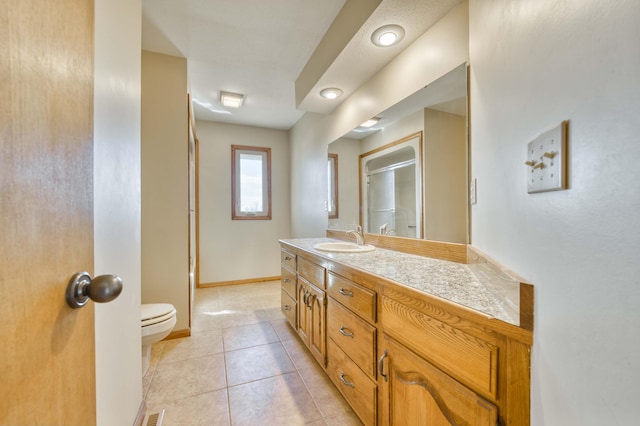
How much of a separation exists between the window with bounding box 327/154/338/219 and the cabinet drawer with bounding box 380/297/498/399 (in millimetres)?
1781

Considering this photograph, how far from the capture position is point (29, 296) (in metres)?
0.38

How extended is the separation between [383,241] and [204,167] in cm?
304

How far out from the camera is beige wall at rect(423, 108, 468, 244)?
4.57 feet

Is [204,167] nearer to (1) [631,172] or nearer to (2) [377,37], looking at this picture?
(2) [377,37]

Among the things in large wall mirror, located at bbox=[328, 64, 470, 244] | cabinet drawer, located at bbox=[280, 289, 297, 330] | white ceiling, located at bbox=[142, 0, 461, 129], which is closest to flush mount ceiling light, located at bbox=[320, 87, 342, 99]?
white ceiling, located at bbox=[142, 0, 461, 129]

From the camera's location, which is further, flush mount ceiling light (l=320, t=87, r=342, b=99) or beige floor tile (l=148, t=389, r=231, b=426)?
flush mount ceiling light (l=320, t=87, r=342, b=99)

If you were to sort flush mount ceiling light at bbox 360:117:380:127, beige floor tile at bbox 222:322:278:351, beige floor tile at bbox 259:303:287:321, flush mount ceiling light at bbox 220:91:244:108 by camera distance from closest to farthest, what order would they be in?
flush mount ceiling light at bbox 360:117:380:127 < beige floor tile at bbox 222:322:278:351 < beige floor tile at bbox 259:303:287:321 < flush mount ceiling light at bbox 220:91:244:108

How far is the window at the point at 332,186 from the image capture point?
9.09 feet

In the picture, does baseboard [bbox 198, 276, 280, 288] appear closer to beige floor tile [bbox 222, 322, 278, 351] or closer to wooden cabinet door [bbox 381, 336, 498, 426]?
beige floor tile [bbox 222, 322, 278, 351]

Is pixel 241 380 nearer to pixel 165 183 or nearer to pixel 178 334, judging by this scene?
pixel 178 334

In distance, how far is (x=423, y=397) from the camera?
2.96 feet

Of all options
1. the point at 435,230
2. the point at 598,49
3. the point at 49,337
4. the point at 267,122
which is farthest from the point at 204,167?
the point at 598,49

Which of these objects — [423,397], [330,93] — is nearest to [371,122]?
[330,93]

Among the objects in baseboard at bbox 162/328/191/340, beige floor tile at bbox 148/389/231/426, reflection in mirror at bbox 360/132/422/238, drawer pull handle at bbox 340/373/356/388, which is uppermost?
reflection in mirror at bbox 360/132/422/238
